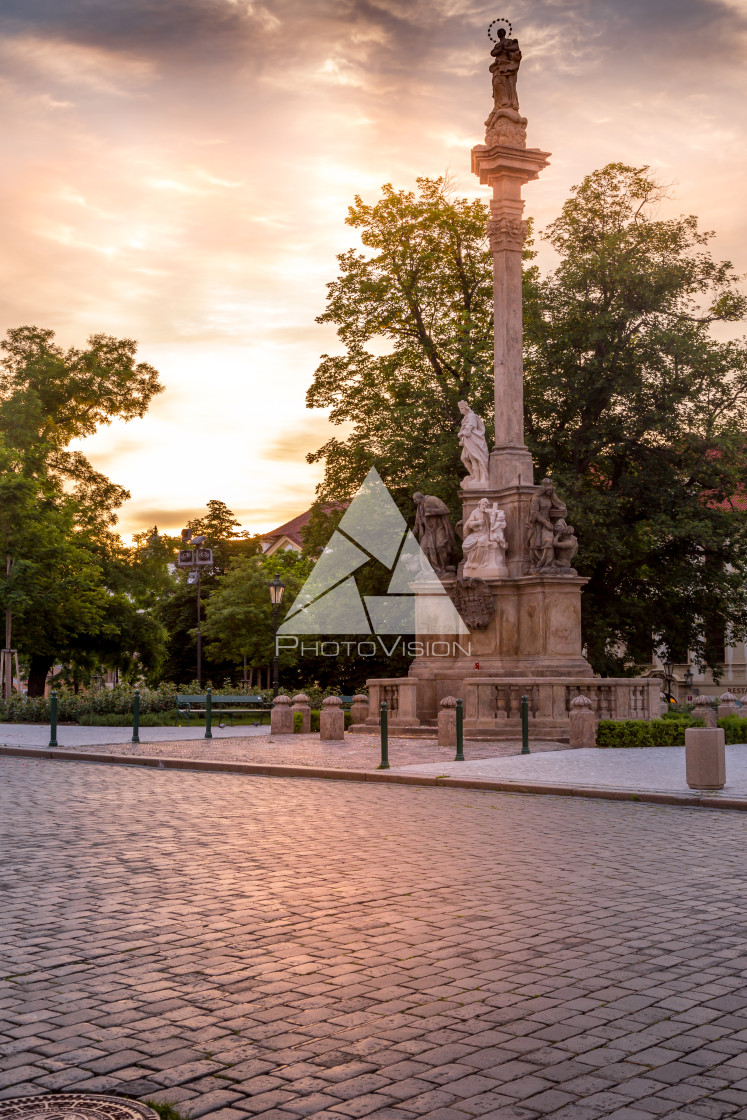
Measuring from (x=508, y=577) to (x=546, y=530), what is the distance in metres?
1.33

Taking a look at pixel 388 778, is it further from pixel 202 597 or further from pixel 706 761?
pixel 202 597

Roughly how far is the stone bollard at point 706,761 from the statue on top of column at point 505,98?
18.1 meters

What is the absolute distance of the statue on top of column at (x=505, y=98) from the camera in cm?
2847

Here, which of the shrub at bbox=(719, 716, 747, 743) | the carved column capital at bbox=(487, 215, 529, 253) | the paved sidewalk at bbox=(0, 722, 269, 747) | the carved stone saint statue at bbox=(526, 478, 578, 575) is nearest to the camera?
the shrub at bbox=(719, 716, 747, 743)

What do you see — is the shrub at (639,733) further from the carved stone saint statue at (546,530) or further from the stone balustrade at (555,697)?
the carved stone saint statue at (546,530)

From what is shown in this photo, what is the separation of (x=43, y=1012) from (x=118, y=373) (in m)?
47.8

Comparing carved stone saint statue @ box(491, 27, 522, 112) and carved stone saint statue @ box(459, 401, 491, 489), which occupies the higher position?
carved stone saint statue @ box(491, 27, 522, 112)

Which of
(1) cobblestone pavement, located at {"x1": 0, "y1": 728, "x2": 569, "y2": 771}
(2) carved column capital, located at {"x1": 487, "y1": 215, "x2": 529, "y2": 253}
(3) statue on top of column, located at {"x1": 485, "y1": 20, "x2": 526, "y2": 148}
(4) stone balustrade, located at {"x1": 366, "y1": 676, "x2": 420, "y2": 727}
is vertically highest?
(3) statue on top of column, located at {"x1": 485, "y1": 20, "x2": 526, "y2": 148}

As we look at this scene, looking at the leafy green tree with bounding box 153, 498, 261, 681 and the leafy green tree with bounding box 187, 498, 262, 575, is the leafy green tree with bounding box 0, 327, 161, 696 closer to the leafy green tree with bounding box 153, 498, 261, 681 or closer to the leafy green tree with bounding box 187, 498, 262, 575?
the leafy green tree with bounding box 153, 498, 261, 681

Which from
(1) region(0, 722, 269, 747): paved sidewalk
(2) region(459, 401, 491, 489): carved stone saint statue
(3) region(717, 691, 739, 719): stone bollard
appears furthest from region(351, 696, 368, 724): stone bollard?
(3) region(717, 691, 739, 719): stone bollard

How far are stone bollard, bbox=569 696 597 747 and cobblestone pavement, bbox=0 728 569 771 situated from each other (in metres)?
0.40

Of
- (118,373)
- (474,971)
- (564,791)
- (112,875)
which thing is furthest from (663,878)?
(118,373)

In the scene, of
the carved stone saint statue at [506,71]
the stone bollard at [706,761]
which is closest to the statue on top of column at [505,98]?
the carved stone saint statue at [506,71]

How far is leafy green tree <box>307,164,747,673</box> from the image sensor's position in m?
33.4
